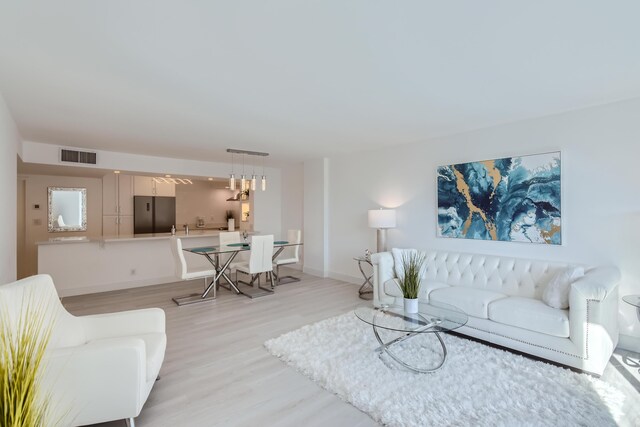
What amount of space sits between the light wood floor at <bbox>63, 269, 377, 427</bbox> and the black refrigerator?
2.67 meters

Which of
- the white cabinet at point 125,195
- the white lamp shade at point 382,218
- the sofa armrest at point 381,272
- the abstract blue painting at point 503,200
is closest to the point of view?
the abstract blue painting at point 503,200

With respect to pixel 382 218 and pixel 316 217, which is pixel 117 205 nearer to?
pixel 316 217

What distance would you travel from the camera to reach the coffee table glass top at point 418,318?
2805 mm

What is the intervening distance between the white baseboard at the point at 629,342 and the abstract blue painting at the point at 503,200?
1.08 metres

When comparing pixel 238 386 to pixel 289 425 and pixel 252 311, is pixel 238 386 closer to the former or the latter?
pixel 289 425

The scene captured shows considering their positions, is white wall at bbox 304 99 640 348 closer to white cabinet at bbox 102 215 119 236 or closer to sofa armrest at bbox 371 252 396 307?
sofa armrest at bbox 371 252 396 307

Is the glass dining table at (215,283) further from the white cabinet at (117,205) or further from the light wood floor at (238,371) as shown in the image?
the white cabinet at (117,205)

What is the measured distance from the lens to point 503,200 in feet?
13.3

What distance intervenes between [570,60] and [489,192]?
206cm

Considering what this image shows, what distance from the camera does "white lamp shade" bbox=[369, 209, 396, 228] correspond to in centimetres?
513

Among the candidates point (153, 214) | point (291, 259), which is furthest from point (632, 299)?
point (153, 214)

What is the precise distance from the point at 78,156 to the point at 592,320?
7.07m

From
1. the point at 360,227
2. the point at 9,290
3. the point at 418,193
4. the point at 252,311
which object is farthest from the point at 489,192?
the point at 9,290

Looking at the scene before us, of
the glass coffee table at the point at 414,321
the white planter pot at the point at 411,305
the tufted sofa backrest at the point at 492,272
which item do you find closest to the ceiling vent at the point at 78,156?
the glass coffee table at the point at 414,321
